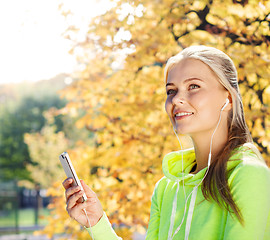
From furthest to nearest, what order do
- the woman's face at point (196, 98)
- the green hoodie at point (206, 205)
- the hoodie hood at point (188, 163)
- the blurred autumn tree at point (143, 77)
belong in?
the blurred autumn tree at point (143, 77)
the woman's face at point (196, 98)
the hoodie hood at point (188, 163)
the green hoodie at point (206, 205)

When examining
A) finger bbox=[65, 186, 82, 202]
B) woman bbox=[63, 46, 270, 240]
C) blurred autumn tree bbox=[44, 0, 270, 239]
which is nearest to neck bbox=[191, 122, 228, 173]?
woman bbox=[63, 46, 270, 240]

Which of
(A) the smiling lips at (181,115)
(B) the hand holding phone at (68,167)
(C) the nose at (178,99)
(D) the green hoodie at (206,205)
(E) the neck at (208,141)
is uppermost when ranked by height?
(C) the nose at (178,99)

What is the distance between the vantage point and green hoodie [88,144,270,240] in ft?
4.20

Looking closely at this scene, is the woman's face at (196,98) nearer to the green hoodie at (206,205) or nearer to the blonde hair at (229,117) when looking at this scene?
the blonde hair at (229,117)

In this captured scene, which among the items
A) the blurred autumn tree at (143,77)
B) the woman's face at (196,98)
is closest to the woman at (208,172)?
the woman's face at (196,98)

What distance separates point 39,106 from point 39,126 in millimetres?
2241

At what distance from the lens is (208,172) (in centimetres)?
153

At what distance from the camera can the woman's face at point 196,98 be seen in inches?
61.1

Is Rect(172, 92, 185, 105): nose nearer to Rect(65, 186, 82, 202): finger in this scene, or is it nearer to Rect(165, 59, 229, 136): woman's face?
Rect(165, 59, 229, 136): woman's face

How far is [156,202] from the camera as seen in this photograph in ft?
5.96

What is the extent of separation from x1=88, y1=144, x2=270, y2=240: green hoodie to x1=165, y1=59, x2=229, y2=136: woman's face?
0.57ft

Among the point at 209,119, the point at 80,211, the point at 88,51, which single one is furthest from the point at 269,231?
the point at 88,51

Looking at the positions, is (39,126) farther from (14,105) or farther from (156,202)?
(156,202)

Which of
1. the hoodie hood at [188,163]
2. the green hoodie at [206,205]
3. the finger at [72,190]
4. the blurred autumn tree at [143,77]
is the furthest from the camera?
the blurred autumn tree at [143,77]
